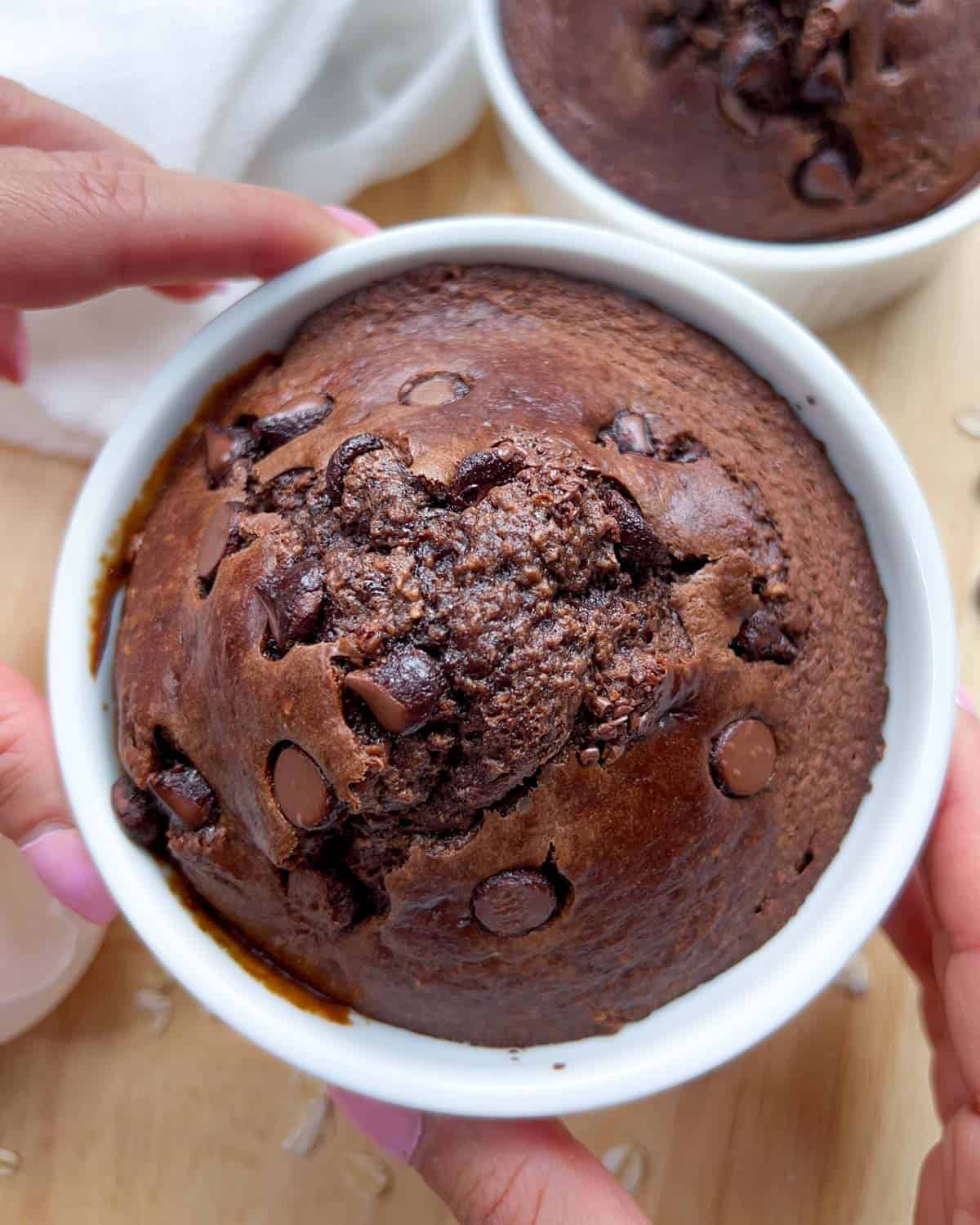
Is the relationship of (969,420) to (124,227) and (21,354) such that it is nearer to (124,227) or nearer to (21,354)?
(124,227)

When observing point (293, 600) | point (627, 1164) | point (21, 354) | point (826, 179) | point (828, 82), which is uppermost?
point (828, 82)

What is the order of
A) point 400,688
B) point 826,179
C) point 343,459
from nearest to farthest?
point 400,688 < point 343,459 < point 826,179

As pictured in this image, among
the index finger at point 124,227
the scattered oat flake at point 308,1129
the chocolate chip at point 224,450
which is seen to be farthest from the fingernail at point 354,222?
the scattered oat flake at point 308,1129

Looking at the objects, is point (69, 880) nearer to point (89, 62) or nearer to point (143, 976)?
point (143, 976)

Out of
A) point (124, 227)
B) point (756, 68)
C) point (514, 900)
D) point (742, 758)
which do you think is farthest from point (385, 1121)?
point (756, 68)

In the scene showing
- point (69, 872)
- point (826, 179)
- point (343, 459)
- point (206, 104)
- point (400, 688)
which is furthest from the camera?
point (206, 104)
